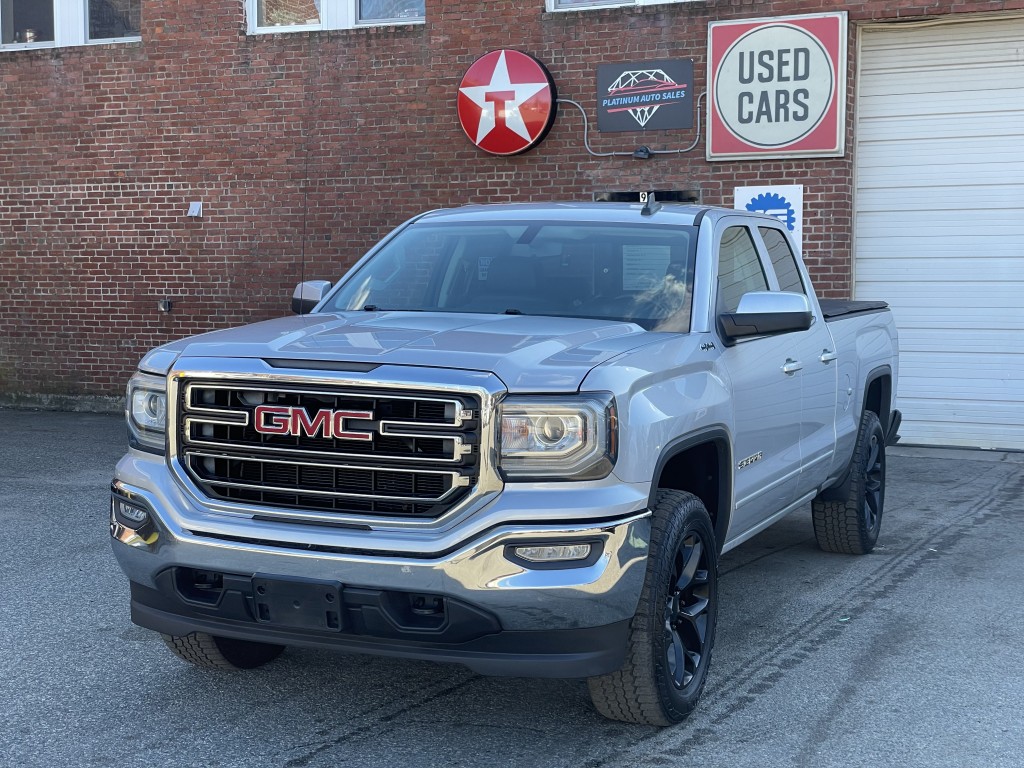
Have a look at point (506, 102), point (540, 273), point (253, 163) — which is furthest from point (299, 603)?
point (253, 163)

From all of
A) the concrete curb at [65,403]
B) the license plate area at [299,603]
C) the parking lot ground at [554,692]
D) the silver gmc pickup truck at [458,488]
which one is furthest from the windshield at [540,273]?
the concrete curb at [65,403]

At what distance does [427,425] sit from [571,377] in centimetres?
47

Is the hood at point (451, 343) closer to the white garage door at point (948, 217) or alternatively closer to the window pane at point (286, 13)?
the white garage door at point (948, 217)

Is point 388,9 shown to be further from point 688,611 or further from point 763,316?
point 688,611

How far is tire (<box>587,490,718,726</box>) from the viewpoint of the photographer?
13.1 feet

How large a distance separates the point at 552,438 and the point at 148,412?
4.77 ft

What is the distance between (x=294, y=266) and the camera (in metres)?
13.7

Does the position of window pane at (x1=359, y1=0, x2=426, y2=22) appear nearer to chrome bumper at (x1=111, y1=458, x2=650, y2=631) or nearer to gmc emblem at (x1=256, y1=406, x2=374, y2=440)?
gmc emblem at (x1=256, y1=406, x2=374, y2=440)

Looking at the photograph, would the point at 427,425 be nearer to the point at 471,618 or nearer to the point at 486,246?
the point at 471,618

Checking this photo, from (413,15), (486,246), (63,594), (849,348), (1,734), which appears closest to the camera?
(1,734)

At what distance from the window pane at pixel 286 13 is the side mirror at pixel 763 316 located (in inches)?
384

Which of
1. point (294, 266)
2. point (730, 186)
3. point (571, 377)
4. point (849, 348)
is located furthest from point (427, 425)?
point (294, 266)

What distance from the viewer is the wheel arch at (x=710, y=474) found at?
15.0 feet

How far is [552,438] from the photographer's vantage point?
12.4ft
